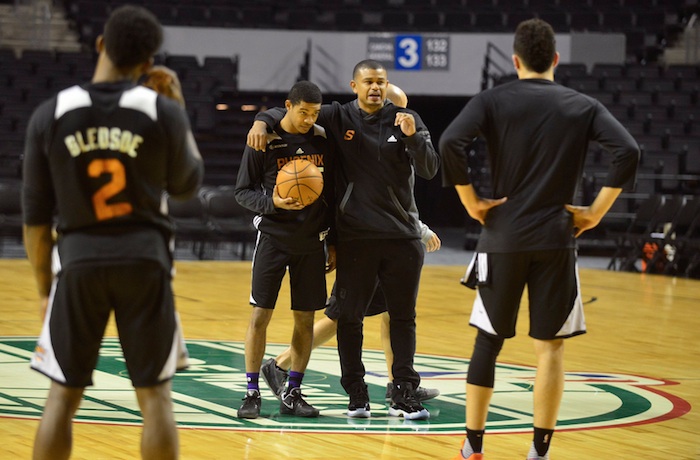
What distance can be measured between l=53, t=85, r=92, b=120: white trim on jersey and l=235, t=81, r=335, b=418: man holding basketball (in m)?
2.16

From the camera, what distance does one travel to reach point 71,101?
2.99m

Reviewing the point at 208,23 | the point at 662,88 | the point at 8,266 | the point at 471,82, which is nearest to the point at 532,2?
the point at 471,82

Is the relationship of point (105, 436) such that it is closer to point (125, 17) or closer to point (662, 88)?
point (125, 17)

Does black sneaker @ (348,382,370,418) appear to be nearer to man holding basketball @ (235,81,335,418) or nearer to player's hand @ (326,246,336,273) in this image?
man holding basketball @ (235,81,335,418)

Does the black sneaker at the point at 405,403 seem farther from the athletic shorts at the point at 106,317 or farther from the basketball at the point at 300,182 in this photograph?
the athletic shorts at the point at 106,317

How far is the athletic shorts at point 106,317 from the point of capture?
117 inches

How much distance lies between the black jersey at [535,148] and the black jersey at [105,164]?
1.29 m

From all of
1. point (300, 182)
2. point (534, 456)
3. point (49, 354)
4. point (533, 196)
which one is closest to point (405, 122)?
point (300, 182)

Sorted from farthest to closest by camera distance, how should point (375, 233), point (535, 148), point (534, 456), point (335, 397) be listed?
point (335, 397)
point (375, 233)
point (534, 456)
point (535, 148)

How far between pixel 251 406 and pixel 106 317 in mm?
2129

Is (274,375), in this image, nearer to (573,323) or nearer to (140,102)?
(573,323)

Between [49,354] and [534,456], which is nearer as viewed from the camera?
[49,354]

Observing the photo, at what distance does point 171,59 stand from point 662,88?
8.02 m

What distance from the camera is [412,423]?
5.06m
